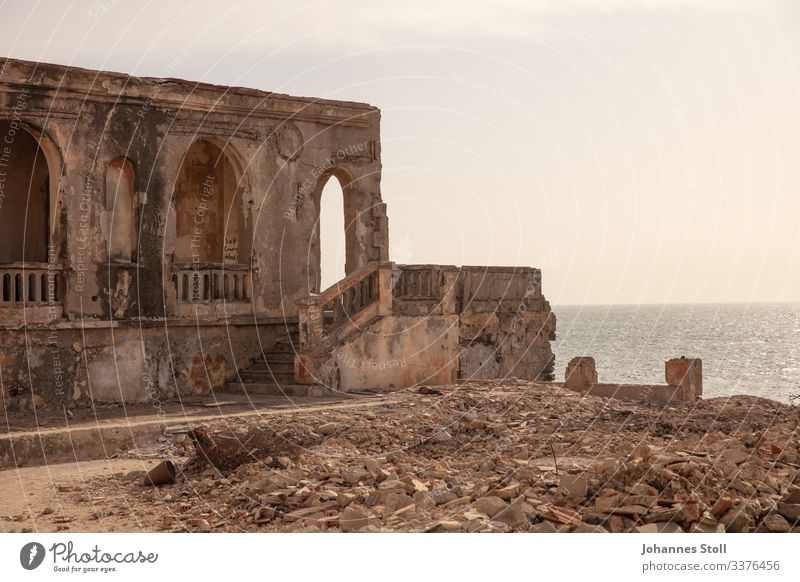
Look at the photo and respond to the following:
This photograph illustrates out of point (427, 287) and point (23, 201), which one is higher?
point (23, 201)

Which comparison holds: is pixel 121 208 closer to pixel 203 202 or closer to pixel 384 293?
pixel 203 202

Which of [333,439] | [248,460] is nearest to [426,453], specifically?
[333,439]

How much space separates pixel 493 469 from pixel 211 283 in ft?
30.0

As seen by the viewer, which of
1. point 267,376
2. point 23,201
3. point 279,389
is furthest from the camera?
point 23,201

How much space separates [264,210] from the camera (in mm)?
20688

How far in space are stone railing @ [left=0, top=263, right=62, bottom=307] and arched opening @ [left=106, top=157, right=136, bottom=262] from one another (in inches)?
41.4

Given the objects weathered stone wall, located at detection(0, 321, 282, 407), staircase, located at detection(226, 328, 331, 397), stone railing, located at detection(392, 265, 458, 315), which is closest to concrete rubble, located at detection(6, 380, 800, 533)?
staircase, located at detection(226, 328, 331, 397)

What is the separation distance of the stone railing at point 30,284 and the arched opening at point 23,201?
195 centimetres

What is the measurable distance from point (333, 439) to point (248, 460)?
1.27 meters

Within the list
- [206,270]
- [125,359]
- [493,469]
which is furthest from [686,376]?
[125,359]

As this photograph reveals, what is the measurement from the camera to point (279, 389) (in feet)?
61.8

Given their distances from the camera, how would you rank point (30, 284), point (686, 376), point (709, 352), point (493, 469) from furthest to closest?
point (709, 352) → point (686, 376) → point (30, 284) → point (493, 469)
